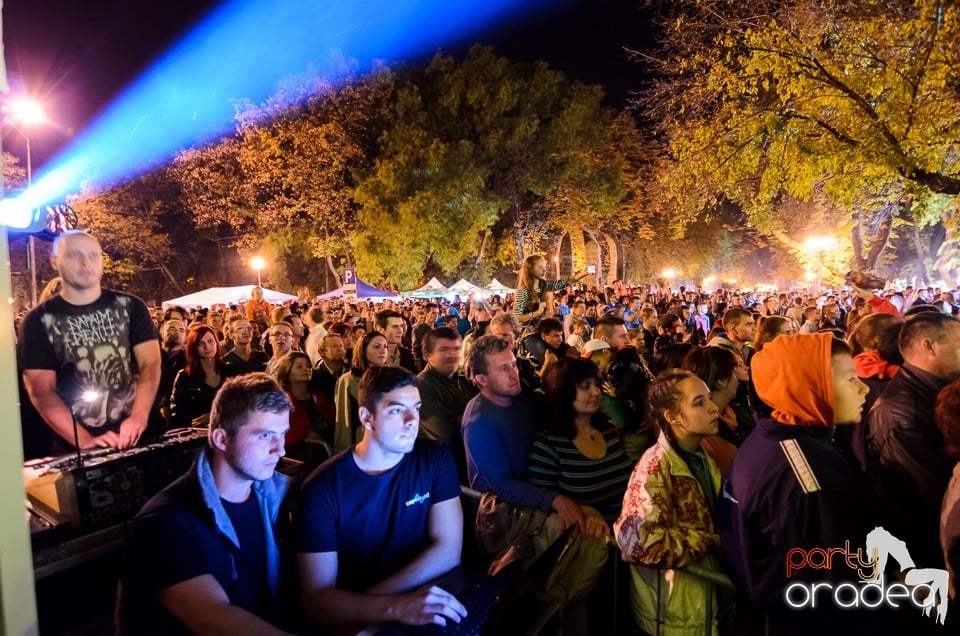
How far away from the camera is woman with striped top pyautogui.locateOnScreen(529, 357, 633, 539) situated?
11.1 feet

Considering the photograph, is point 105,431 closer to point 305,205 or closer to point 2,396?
point 2,396

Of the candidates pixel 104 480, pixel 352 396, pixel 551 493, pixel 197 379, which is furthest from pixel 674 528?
pixel 197 379

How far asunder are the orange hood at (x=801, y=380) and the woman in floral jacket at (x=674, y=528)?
0.45m

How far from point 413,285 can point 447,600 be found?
1035 inches

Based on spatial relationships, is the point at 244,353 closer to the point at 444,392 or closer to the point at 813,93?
the point at 444,392

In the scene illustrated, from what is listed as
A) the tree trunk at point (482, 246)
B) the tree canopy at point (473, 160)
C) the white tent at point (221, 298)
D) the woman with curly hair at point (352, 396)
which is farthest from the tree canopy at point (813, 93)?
the tree trunk at point (482, 246)

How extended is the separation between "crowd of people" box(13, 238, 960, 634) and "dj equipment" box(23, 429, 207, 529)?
0.20m

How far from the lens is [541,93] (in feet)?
88.0

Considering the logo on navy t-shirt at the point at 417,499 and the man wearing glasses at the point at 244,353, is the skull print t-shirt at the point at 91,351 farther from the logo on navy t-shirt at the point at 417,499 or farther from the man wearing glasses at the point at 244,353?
the man wearing glasses at the point at 244,353

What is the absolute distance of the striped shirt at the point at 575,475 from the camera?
338cm

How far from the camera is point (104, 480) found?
7.82ft

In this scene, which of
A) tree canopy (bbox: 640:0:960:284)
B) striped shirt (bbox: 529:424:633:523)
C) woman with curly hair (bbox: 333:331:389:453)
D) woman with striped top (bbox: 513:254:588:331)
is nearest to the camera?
striped shirt (bbox: 529:424:633:523)

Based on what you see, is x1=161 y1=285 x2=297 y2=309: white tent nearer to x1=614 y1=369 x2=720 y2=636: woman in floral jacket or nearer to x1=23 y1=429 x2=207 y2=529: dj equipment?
x1=23 y1=429 x2=207 y2=529: dj equipment

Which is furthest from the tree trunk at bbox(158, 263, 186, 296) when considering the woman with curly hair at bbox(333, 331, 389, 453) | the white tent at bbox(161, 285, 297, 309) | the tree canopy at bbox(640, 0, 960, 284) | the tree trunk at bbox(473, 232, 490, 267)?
the woman with curly hair at bbox(333, 331, 389, 453)
